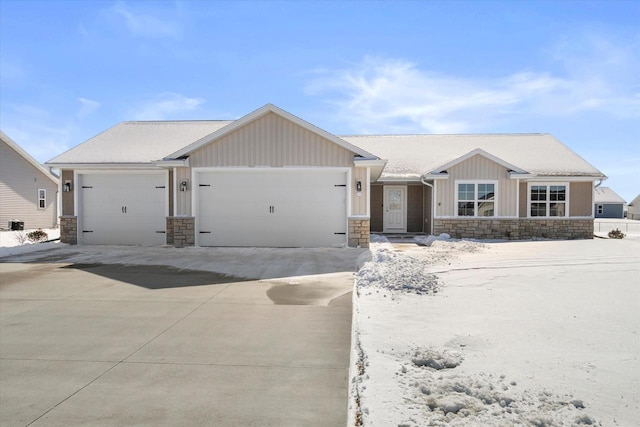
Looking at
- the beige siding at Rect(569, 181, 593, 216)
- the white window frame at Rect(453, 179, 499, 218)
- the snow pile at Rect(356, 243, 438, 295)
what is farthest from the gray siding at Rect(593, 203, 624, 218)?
the snow pile at Rect(356, 243, 438, 295)

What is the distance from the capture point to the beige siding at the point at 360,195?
13.1m

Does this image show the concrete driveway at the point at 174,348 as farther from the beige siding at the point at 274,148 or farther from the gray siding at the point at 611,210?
the gray siding at the point at 611,210

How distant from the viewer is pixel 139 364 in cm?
419

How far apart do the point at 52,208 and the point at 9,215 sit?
3.40m

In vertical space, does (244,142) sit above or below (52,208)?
above

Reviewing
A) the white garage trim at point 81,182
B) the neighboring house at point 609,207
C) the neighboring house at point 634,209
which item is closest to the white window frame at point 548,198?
the white garage trim at point 81,182

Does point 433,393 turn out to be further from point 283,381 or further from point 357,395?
point 283,381

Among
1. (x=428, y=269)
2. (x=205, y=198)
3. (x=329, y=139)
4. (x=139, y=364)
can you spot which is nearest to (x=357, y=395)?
(x=139, y=364)

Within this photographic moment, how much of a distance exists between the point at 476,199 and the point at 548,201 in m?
3.39

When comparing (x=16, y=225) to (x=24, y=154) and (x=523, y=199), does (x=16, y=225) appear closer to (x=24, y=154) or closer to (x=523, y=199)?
(x=24, y=154)

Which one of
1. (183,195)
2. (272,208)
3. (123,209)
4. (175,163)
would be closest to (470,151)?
(272,208)

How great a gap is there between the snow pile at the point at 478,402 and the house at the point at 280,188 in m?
9.71

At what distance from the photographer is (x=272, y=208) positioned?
13508 mm

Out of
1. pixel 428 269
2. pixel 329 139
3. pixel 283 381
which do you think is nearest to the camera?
pixel 283 381
